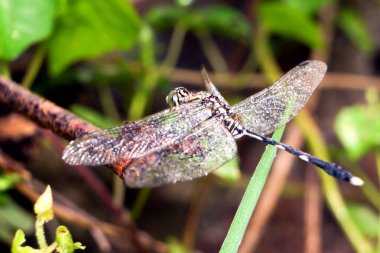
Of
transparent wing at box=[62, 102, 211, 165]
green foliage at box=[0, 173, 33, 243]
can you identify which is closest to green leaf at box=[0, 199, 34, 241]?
green foliage at box=[0, 173, 33, 243]

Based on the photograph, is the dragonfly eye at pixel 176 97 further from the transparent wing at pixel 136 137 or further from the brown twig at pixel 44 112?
the brown twig at pixel 44 112

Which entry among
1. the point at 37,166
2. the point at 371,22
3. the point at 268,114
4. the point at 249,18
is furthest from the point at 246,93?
the point at 268,114

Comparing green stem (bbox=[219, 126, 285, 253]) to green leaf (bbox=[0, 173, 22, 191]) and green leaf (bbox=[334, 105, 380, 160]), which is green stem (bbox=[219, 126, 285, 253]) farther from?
green leaf (bbox=[334, 105, 380, 160])

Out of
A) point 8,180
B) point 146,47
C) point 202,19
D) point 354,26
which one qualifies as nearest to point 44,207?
point 8,180

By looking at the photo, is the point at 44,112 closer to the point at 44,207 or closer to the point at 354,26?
the point at 44,207

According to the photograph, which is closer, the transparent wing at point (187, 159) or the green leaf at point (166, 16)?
the transparent wing at point (187, 159)

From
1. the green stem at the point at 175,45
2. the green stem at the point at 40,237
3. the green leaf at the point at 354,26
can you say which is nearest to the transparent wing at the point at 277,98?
the green stem at the point at 40,237

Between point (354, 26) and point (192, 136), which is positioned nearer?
point (192, 136)
